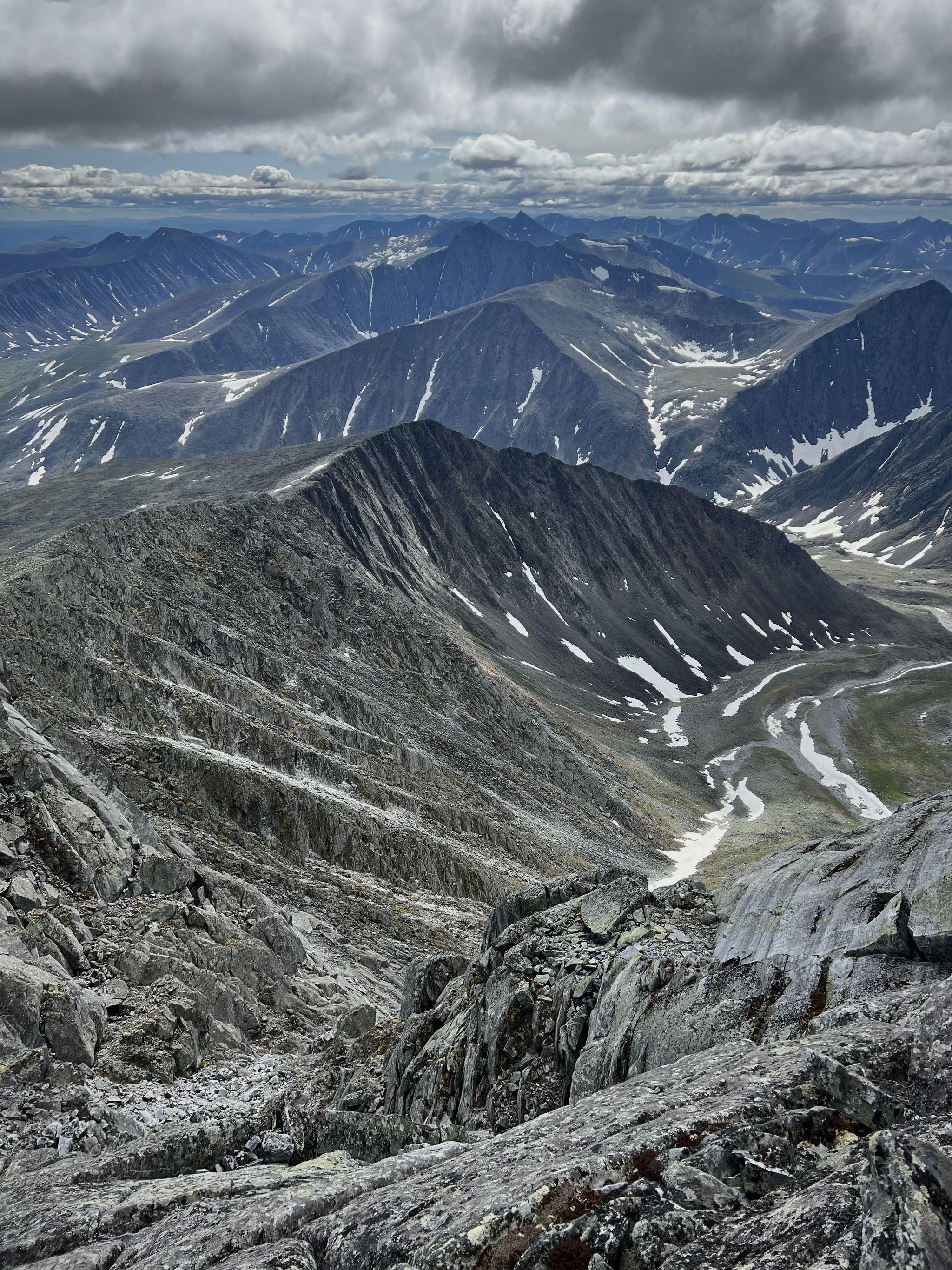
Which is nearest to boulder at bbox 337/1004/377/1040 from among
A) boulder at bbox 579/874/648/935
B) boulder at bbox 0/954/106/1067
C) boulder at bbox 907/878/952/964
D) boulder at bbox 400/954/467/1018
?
boulder at bbox 400/954/467/1018

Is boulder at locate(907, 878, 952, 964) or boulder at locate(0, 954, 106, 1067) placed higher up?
boulder at locate(907, 878, 952, 964)

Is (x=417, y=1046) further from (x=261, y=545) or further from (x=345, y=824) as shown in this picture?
(x=261, y=545)

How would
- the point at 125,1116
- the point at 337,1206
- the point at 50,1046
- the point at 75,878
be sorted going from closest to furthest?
the point at 337,1206, the point at 125,1116, the point at 50,1046, the point at 75,878

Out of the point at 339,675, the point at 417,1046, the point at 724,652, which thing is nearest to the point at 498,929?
the point at 417,1046

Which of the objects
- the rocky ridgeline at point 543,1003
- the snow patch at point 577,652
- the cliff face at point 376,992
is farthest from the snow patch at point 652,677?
the rocky ridgeline at point 543,1003

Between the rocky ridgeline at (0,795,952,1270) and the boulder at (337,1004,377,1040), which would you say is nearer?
the rocky ridgeline at (0,795,952,1270)

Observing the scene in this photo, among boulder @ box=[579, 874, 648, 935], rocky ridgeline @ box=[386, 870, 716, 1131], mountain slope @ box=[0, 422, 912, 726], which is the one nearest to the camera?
rocky ridgeline @ box=[386, 870, 716, 1131]

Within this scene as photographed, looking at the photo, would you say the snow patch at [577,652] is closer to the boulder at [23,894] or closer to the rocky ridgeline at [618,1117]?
the rocky ridgeline at [618,1117]

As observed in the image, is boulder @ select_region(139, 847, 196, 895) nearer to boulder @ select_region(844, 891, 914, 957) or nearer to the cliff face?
the cliff face

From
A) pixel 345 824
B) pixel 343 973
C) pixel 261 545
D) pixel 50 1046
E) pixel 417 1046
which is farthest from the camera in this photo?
pixel 261 545
